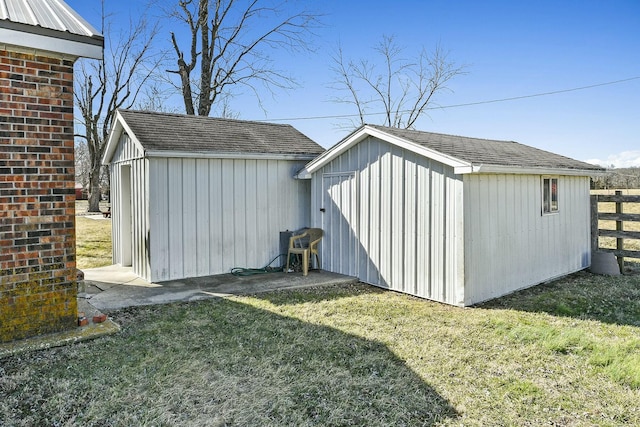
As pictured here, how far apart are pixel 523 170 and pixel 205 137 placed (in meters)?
5.89

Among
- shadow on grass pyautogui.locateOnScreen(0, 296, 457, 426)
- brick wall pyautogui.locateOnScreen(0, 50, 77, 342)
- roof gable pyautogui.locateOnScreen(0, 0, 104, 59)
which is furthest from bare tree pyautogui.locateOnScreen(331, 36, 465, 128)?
shadow on grass pyautogui.locateOnScreen(0, 296, 457, 426)

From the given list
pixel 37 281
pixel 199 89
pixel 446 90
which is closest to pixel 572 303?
pixel 37 281

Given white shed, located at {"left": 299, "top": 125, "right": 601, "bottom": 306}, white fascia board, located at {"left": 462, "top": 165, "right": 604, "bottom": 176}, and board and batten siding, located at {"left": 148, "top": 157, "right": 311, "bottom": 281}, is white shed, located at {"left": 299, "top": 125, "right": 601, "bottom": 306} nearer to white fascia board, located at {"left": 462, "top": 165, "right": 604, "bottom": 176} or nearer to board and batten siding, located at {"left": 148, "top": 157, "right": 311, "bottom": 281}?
white fascia board, located at {"left": 462, "top": 165, "right": 604, "bottom": 176}

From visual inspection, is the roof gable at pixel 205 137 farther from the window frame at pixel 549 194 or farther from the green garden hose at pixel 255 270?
the window frame at pixel 549 194

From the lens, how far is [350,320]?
5.52 metres

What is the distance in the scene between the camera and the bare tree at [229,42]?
18.0m

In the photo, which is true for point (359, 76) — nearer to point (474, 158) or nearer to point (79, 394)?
point (474, 158)

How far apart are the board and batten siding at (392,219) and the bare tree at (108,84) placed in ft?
76.4

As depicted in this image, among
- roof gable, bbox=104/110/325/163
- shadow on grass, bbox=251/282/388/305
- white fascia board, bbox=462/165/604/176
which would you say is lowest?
shadow on grass, bbox=251/282/388/305

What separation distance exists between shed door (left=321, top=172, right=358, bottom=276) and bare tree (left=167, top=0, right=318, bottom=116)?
11.4 m

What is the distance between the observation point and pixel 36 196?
4.36 metres

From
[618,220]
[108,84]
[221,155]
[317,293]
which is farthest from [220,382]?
[108,84]

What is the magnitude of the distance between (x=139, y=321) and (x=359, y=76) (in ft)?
64.1

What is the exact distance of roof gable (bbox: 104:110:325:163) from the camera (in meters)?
7.60
